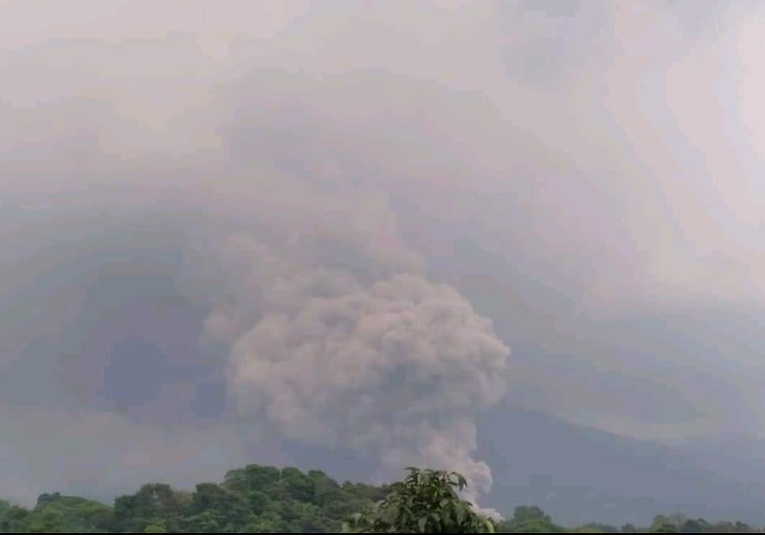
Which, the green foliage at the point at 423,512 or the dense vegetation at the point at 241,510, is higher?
the dense vegetation at the point at 241,510

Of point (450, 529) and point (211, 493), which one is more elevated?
point (211, 493)

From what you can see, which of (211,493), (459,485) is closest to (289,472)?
(211,493)

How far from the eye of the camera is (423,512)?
14625 mm

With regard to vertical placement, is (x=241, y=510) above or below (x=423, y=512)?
above

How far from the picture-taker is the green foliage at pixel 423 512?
1433 cm

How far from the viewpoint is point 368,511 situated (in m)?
15.3

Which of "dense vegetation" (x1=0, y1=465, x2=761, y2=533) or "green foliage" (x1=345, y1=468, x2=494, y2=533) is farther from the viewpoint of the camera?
"dense vegetation" (x1=0, y1=465, x2=761, y2=533)

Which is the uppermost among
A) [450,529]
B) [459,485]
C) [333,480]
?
[333,480]

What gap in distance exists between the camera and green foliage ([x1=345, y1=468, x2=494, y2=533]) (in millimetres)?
14328

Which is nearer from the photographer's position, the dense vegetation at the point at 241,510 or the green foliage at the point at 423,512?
the green foliage at the point at 423,512

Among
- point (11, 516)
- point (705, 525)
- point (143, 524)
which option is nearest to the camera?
point (705, 525)

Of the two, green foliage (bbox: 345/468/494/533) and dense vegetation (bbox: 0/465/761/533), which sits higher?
dense vegetation (bbox: 0/465/761/533)

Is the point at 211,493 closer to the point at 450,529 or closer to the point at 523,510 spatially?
the point at 523,510

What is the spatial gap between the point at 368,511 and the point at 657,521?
29636 mm
